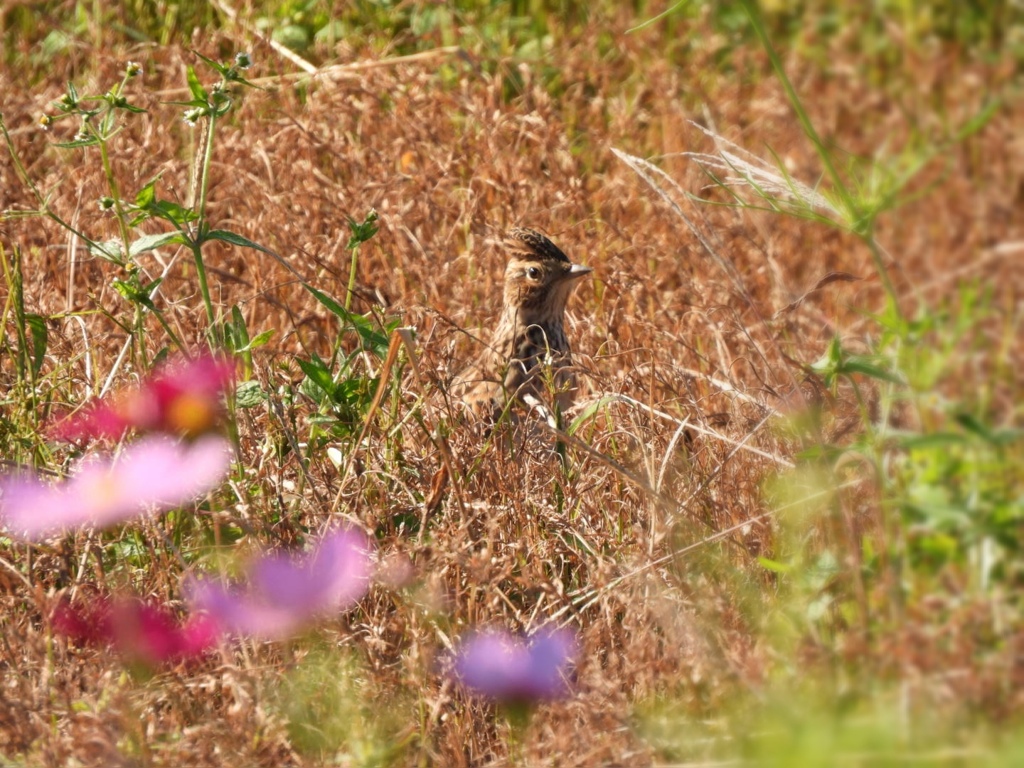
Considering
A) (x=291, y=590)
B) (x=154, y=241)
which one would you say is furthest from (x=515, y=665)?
(x=154, y=241)

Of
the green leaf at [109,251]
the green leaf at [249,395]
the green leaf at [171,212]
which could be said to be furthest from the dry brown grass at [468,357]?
the green leaf at [171,212]

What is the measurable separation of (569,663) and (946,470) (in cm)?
109

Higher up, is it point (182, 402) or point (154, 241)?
point (154, 241)

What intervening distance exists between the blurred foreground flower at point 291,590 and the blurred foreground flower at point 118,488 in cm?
27

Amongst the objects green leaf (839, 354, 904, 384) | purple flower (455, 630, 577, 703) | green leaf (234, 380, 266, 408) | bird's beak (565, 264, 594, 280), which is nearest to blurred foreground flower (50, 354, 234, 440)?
green leaf (234, 380, 266, 408)

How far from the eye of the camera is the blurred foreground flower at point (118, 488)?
3381 millimetres

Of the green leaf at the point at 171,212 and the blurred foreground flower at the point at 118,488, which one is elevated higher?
the green leaf at the point at 171,212

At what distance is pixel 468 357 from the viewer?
494 centimetres

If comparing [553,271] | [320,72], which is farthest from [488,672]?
[320,72]

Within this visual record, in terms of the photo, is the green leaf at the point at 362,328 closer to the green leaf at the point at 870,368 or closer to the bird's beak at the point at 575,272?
the green leaf at the point at 870,368

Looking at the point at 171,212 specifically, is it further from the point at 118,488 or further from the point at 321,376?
the point at 118,488

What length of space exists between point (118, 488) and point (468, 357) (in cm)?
173

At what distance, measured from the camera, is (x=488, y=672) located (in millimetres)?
3102

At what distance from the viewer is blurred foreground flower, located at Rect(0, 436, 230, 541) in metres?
3.38
